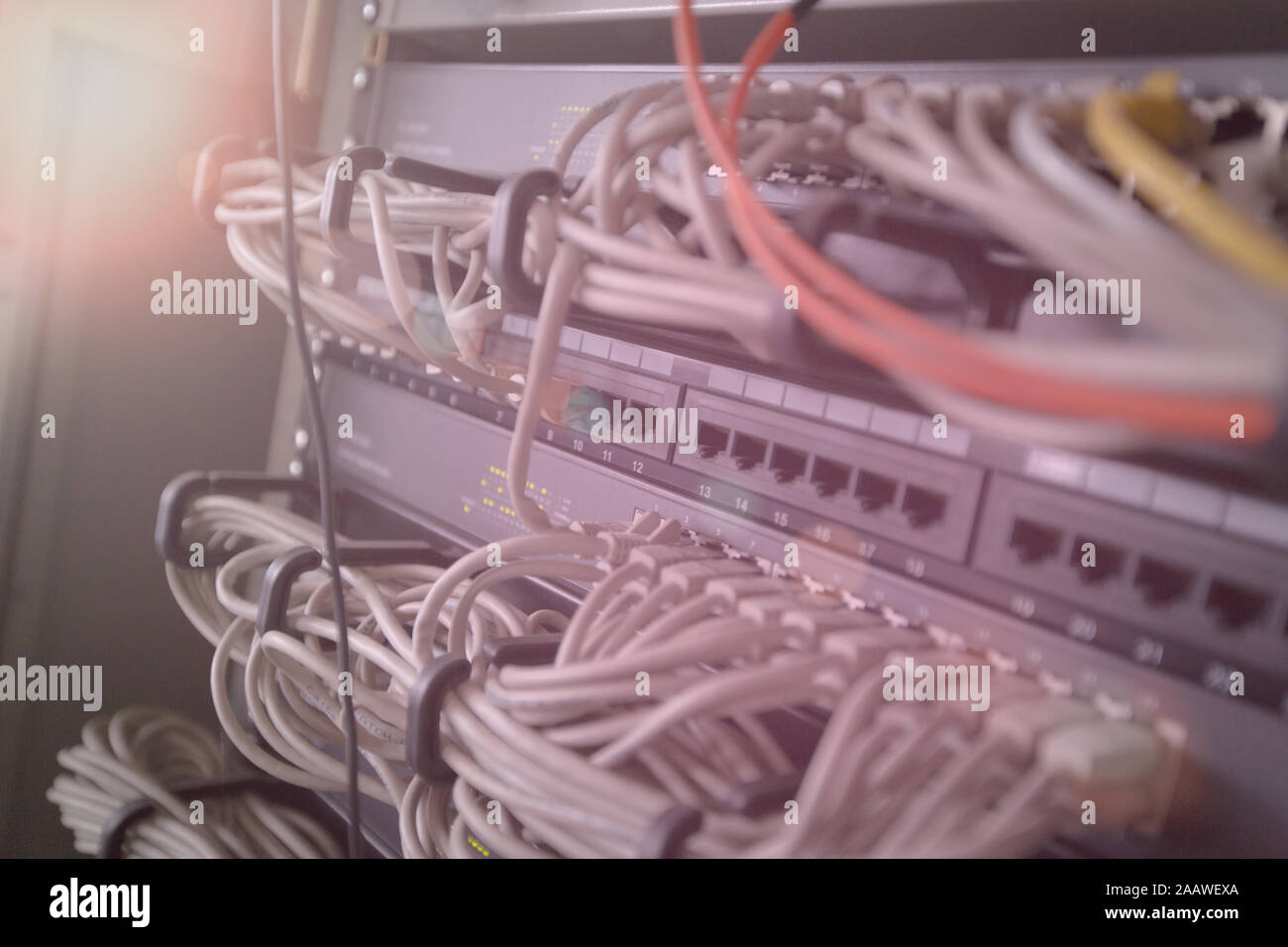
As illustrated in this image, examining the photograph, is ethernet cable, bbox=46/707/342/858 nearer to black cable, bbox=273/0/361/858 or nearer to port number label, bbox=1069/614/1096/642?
black cable, bbox=273/0/361/858

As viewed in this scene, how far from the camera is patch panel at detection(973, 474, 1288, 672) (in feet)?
1.15

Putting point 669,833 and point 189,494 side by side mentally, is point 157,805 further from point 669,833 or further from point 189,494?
point 669,833

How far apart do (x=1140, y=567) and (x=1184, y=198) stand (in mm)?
195

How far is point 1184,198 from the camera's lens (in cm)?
23

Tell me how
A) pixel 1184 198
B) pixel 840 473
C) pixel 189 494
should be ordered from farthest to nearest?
pixel 189 494 < pixel 840 473 < pixel 1184 198

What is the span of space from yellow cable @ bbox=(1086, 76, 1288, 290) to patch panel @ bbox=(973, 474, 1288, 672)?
0.46ft

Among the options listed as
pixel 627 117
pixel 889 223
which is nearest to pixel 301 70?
pixel 627 117

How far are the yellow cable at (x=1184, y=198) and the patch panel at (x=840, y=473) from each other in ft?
0.55

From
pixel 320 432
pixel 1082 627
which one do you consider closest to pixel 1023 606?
pixel 1082 627

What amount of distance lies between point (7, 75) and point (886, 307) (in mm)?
→ 798

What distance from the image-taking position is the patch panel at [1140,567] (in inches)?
13.8

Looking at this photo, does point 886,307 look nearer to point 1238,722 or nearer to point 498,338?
point 1238,722
